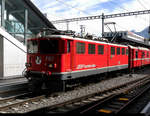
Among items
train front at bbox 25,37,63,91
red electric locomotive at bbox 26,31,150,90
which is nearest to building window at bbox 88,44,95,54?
red electric locomotive at bbox 26,31,150,90

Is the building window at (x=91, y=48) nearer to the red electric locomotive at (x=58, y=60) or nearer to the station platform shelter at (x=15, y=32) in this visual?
the red electric locomotive at (x=58, y=60)

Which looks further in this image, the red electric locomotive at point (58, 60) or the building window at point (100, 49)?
the building window at point (100, 49)

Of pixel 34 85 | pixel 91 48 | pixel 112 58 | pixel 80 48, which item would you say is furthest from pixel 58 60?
pixel 112 58

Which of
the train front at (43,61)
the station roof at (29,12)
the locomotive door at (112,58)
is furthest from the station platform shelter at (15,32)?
the locomotive door at (112,58)

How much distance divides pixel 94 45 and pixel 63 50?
10.4 ft

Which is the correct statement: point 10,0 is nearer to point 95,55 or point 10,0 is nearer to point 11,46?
point 11,46

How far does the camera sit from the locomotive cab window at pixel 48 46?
9211 millimetres

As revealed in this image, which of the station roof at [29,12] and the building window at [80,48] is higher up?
the station roof at [29,12]

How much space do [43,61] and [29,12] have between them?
13.4 m

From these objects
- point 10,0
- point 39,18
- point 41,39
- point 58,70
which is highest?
point 10,0

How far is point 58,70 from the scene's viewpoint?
8.95 meters

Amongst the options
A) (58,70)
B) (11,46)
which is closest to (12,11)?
(11,46)

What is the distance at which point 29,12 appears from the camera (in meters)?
20.8

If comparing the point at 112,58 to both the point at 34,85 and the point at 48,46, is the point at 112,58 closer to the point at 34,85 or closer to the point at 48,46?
the point at 48,46
